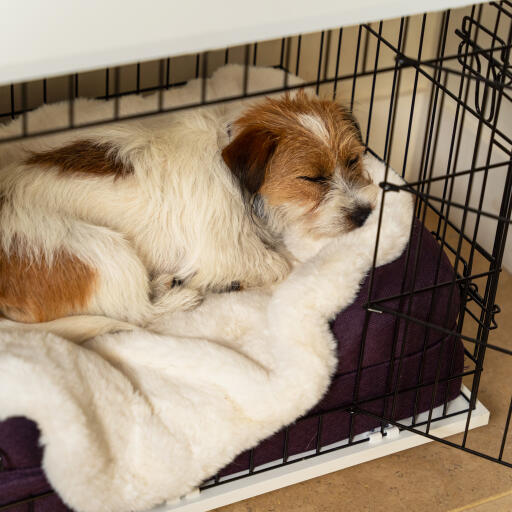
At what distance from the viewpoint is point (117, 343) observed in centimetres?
188

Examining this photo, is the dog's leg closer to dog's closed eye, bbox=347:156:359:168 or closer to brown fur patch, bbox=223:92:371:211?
brown fur patch, bbox=223:92:371:211

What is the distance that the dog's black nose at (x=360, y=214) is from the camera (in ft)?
6.76

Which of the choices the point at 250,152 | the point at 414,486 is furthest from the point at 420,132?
the point at 414,486

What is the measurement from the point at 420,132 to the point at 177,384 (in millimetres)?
1591

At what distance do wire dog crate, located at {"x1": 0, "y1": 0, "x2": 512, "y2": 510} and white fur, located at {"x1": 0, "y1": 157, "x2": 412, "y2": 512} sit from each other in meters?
0.10

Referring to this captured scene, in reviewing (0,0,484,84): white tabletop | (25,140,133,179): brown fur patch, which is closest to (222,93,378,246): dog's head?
(25,140,133,179): brown fur patch

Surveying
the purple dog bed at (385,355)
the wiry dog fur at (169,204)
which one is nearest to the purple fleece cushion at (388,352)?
the purple dog bed at (385,355)

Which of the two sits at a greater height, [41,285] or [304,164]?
[304,164]

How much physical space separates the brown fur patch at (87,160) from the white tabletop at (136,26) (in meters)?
0.65

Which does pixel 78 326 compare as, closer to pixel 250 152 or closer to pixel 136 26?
pixel 250 152

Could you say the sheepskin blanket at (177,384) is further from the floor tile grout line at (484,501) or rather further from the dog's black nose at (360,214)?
the floor tile grout line at (484,501)

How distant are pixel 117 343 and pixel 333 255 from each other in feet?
1.76

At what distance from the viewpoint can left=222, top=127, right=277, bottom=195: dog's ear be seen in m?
1.97

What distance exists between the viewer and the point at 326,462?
6.53 ft
